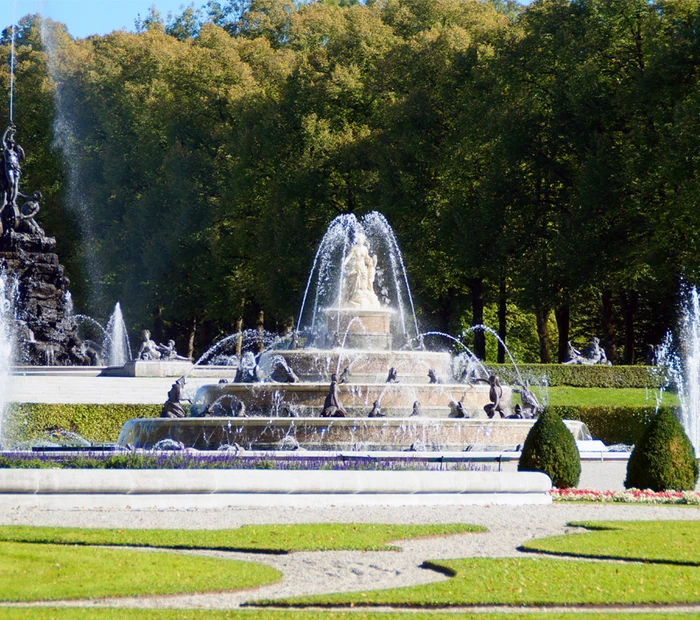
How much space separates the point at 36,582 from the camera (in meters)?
10.7

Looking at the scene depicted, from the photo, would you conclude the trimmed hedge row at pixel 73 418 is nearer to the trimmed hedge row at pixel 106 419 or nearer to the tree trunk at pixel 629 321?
the trimmed hedge row at pixel 106 419

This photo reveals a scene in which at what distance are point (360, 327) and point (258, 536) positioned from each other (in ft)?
67.7

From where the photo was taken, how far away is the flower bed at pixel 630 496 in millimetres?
17297

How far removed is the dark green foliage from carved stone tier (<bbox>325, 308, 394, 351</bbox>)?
5.59 m

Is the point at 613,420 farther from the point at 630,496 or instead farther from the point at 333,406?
the point at 630,496

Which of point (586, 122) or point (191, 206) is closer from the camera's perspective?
point (586, 122)

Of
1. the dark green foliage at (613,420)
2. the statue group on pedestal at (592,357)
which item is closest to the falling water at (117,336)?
the statue group on pedestal at (592,357)

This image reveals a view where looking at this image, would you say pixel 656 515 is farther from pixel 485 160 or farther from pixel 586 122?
pixel 485 160

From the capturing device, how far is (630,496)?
17.6 metres

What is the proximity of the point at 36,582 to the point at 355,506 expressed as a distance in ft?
20.1

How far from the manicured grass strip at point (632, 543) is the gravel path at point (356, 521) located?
16.1 inches

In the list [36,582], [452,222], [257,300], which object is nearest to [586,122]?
[452,222]

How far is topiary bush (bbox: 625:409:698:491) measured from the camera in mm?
18062

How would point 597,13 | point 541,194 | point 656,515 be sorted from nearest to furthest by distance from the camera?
1. point 656,515
2. point 597,13
3. point 541,194
